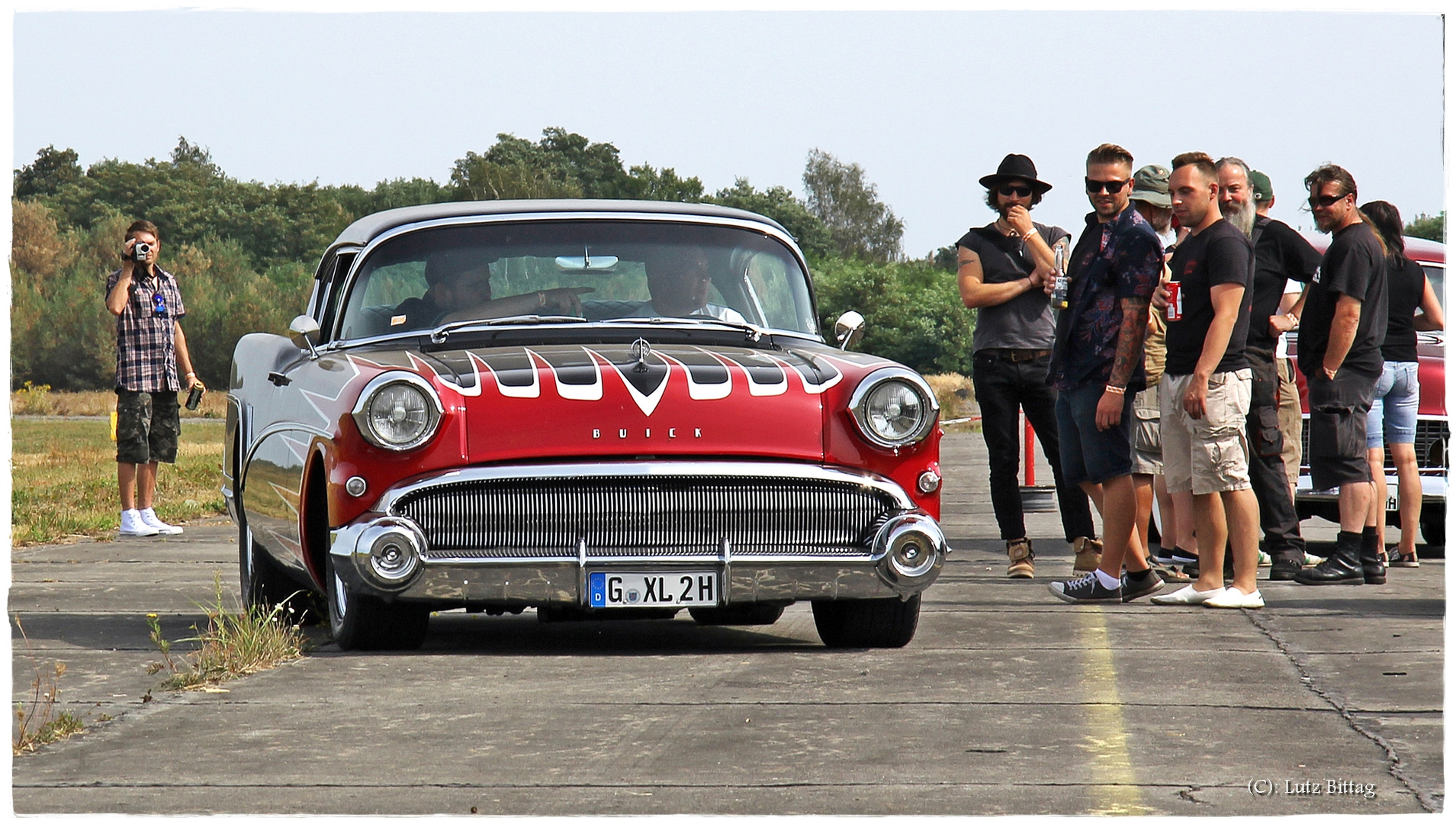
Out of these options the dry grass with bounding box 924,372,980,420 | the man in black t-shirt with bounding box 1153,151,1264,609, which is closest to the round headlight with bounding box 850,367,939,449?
the man in black t-shirt with bounding box 1153,151,1264,609

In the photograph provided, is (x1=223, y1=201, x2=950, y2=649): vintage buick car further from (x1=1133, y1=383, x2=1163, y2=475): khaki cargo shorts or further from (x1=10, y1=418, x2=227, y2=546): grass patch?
(x1=1133, y1=383, x2=1163, y2=475): khaki cargo shorts

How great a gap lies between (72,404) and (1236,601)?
34.8m

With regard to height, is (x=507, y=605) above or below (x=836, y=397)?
below

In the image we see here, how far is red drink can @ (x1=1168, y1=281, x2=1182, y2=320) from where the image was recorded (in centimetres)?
727

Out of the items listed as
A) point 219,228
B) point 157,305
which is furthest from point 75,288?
point 157,305

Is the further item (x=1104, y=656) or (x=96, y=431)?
(x=96, y=431)

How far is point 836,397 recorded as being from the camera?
5.87 meters

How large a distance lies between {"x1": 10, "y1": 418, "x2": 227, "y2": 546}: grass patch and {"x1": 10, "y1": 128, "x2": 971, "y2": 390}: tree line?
16705mm

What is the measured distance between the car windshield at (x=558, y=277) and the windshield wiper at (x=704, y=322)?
0.02 m

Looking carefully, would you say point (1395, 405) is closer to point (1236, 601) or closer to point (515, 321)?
point (1236, 601)

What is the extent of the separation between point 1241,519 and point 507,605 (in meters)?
3.08

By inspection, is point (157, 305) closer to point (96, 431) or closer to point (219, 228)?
point (96, 431)

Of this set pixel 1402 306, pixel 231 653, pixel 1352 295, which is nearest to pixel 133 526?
pixel 231 653

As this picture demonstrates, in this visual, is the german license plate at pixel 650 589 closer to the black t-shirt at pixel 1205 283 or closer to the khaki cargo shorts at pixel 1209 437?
the khaki cargo shorts at pixel 1209 437
